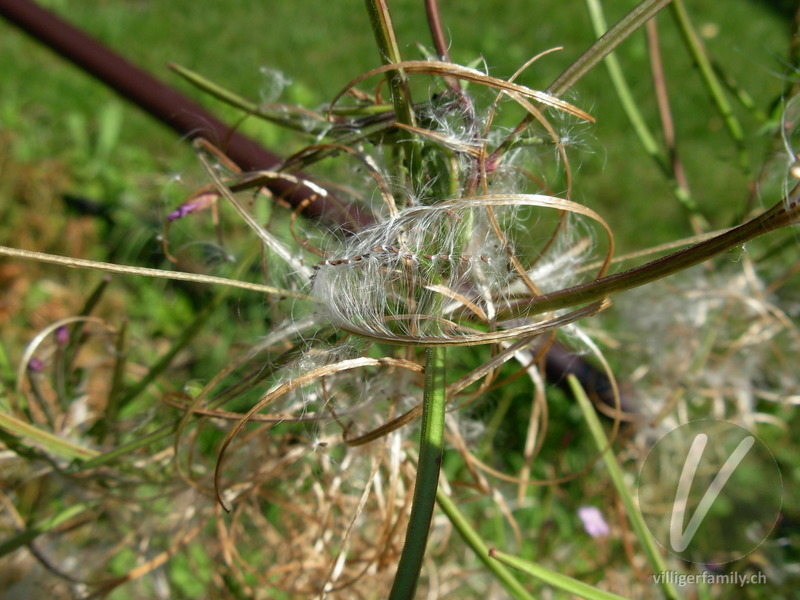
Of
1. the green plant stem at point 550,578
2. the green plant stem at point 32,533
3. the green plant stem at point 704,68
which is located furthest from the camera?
the green plant stem at point 704,68

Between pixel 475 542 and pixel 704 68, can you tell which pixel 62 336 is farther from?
pixel 704 68

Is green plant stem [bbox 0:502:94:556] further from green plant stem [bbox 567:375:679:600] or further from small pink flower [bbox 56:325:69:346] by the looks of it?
green plant stem [bbox 567:375:679:600]

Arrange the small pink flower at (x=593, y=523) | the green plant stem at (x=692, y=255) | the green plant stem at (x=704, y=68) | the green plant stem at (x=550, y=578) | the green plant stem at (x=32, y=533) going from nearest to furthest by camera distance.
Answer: the green plant stem at (x=692, y=255)
the green plant stem at (x=550, y=578)
the green plant stem at (x=32, y=533)
the green plant stem at (x=704, y=68)
the small pink flower at (x=593, y=523)

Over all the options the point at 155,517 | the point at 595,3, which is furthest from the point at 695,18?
the point at 155,517

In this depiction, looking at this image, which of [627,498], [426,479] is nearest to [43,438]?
[426,479]

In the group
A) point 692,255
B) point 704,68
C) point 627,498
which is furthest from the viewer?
point 704,68

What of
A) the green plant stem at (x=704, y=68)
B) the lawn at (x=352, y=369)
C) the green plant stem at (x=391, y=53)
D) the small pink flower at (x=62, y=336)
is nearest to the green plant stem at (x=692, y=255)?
the lawn at (x=352, y=369)

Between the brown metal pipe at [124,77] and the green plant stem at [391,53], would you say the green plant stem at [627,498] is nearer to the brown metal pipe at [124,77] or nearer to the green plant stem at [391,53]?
the green plant stem at [391,53]

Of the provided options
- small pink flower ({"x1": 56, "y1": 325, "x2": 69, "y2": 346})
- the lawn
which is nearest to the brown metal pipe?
the lawn
